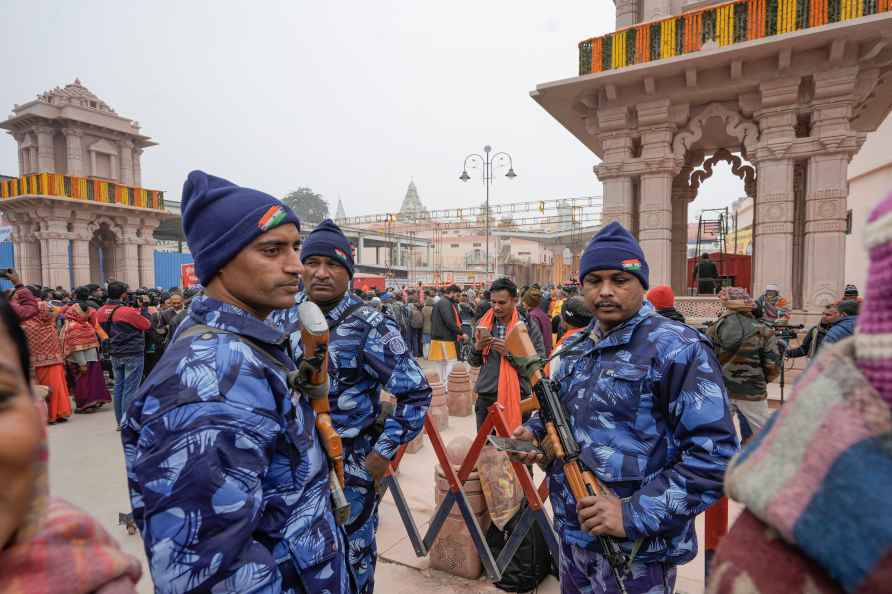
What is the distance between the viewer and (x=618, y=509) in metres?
1.77

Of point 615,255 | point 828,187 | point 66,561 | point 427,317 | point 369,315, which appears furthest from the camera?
point 427,317

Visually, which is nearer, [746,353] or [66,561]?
[66,561]

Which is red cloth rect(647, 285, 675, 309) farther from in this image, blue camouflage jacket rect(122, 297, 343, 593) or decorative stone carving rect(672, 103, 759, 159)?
decorative stone carving rect(672, 103, 759, 159)

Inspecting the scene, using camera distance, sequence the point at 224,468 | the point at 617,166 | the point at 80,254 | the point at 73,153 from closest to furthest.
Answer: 1. the point at 224,468
2. the point at 617,166
3. the point at 80,254
4. the point at 73,153

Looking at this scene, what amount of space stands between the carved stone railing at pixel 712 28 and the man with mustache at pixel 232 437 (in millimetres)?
11458

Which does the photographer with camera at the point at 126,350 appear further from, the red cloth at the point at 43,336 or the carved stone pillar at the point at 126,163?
the carved stone pillar at the point at 126,163

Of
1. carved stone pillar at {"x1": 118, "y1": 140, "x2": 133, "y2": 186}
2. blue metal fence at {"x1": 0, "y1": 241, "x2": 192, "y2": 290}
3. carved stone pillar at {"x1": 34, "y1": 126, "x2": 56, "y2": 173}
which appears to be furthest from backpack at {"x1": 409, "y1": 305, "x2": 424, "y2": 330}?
carved stone pillar at {"x1": 34, "y1": 126, "x2": 56, "y2": 173}

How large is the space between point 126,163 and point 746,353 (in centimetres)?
2950

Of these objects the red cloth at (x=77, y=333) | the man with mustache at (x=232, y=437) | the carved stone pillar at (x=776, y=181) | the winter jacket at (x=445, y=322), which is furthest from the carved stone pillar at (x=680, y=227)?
the man with mustache at (x=232, y=437)

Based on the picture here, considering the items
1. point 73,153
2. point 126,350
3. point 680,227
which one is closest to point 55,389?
point 126,350

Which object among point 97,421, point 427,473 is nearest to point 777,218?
point 427,473

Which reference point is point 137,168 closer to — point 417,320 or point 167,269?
point 167,269

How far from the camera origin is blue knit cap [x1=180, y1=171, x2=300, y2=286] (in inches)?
58.9

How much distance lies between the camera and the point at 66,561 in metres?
0.66
